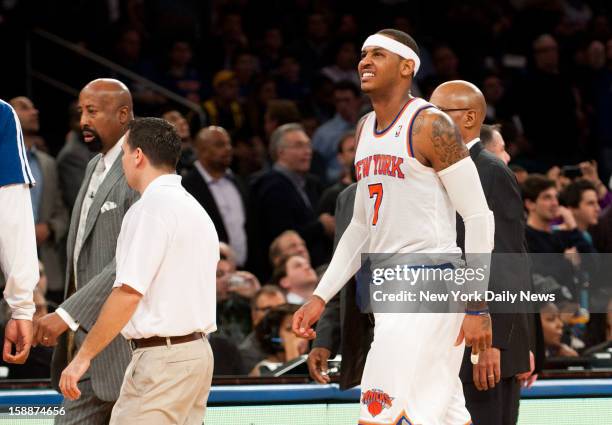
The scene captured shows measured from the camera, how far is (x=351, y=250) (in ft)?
16.9

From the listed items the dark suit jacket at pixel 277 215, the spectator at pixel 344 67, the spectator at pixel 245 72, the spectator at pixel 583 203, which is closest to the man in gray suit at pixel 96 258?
the dark suit jacket at pixel 277 215

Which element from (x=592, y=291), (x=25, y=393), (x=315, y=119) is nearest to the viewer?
(x=25, y=393)

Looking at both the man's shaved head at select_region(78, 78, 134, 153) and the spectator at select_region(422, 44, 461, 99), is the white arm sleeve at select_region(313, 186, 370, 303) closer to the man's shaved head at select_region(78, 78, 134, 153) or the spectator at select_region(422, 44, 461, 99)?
the man's shaved head at select_region(78, 78, 134, 153)

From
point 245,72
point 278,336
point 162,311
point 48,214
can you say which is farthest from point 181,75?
point 162,311

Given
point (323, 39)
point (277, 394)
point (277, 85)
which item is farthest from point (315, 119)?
point (277, 394)

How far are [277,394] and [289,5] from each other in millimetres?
8375


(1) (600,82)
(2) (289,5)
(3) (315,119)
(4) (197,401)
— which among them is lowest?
(4) (197,401)

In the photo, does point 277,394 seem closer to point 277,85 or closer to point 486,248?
point 486,248

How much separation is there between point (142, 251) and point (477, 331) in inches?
50.5

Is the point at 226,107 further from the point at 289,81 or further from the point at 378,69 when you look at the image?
the point at 378,69

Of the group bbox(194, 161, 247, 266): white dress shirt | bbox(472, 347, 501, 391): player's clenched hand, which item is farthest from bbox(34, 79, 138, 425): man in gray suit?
bbox(194, 161, 247, 266): white dress shirt

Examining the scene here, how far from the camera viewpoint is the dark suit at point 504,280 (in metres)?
5.37

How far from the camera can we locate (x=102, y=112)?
213 inches

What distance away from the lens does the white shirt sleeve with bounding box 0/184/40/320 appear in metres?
4.87
